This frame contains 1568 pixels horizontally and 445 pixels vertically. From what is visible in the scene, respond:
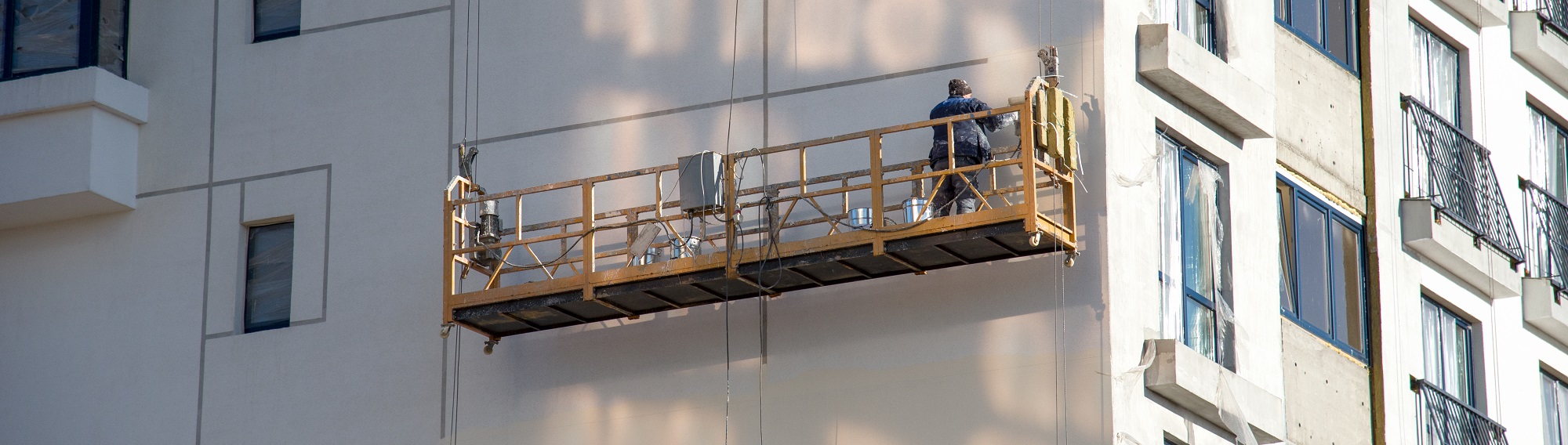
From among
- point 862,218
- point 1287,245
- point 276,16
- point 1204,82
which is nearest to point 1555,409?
point 1287,245

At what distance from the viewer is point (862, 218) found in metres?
24.8

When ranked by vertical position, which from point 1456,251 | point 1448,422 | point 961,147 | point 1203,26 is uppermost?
point 1203,26

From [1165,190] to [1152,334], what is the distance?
1843mm

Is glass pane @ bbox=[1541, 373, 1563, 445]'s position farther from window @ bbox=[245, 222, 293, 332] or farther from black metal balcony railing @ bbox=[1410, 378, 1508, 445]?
window @ bbox=[245, 222, 293, 332]

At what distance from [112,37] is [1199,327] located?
46.1 feet

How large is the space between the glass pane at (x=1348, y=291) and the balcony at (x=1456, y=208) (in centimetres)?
120

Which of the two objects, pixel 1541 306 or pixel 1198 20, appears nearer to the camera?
pixel 1198 20

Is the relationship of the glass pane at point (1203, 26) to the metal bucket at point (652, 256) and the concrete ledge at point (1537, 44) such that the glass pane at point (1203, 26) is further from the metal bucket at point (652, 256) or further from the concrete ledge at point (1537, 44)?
the concrete ledge at point (1537, 44)

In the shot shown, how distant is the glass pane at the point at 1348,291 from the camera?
28.5m

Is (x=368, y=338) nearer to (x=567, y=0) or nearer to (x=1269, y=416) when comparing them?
(x=567, y=0)

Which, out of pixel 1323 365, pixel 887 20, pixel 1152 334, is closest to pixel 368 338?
pixel 887 20

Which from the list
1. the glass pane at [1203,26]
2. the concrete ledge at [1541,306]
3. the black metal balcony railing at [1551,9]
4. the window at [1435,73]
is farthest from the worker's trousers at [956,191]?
the black metal balcony railing at [1551,9]

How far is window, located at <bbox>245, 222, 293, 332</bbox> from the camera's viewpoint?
1147 inches

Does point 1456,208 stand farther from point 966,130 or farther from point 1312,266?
point 966,130
